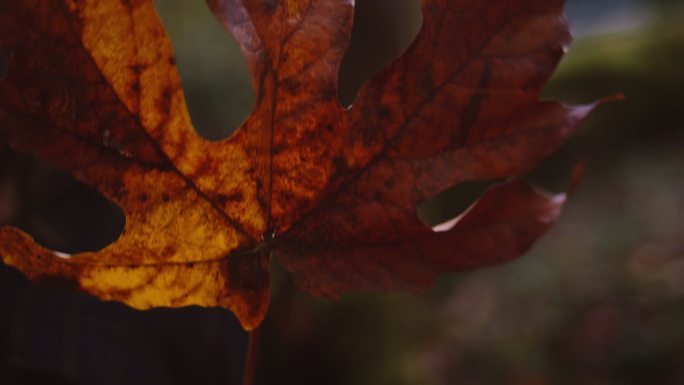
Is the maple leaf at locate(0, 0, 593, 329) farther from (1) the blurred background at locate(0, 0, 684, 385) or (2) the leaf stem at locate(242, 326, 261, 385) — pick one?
(1) the blurred background at locate(0, 0, 684, 385)

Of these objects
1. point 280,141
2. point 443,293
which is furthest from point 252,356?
point 443,293

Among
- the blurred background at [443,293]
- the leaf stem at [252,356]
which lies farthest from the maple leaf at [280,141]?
the blurred background at [443,293]

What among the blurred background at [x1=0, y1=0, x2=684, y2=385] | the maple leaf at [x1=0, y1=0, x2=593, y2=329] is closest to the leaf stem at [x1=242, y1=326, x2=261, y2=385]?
the maple leaf at [x1=0, y1=0, x2=593, y2=329]

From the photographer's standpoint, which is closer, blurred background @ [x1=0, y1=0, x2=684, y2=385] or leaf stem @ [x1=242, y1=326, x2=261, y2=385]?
leaf stem @ [x1=242, y1=326, x2=261, y2=385]

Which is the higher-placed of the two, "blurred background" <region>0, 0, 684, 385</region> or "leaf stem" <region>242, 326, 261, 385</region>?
"leaf stem" <region>242, 326, 261, 385</region>

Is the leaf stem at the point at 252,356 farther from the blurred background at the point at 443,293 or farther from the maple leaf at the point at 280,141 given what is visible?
the blurred background at the point at 443,293

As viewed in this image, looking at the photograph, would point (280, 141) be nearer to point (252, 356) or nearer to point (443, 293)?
point (252, 356)

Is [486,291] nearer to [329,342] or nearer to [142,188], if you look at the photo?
[329,342]
